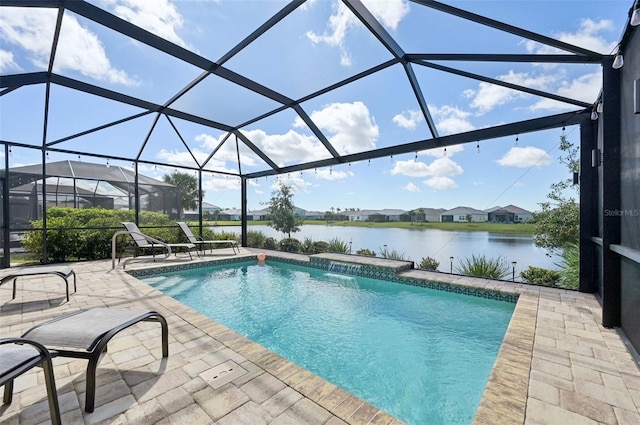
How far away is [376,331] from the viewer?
427 centimetres

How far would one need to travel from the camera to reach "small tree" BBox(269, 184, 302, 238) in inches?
492

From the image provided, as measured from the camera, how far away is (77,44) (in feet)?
15.2

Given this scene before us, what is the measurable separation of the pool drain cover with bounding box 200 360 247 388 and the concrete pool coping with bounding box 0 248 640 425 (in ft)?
0.15

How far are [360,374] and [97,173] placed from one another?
12.3m

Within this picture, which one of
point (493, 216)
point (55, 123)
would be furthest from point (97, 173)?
point (493, 216)

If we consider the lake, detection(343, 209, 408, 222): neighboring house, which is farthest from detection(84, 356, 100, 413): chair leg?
detection(343, 209, 408, 222): neighboring house

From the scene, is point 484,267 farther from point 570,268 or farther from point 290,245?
point 290,245

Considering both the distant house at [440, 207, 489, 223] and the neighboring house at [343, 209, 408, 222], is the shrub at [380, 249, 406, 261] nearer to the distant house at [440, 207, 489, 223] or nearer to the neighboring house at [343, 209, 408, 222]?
the distant house at [440, 207, 489, 223]

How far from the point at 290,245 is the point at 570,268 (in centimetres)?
858

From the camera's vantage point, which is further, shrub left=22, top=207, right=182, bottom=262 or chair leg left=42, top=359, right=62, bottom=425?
shrub left=22, top=207, right=182, bottom=262

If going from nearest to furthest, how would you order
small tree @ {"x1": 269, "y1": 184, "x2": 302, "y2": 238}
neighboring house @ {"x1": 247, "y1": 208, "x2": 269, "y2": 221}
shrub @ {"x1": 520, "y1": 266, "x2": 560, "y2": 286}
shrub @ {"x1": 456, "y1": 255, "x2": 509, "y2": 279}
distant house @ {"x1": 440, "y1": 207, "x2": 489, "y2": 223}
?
shrub @ {"x1": 520, "y1": 266, "x2": 560, "y2": 286} → shrub @ {"x1": 456, "y1": 255, "x2": 509, "y2": 279} → distant house @ {"x1": 440, "y1": 207, "x2": 489, "y2": 223} → neighboring house @ {"x1": 247, "y1": 208, "x2": 269, "y2": 221} → small tree @ {"x1": 269, "y1": 184, "x2": 302, "y2": 238}

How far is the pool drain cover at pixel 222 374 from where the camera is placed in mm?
2322

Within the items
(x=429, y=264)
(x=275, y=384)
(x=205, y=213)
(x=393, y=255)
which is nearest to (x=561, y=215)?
(x=429, y=264)

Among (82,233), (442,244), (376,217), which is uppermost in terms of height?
(376,217)
